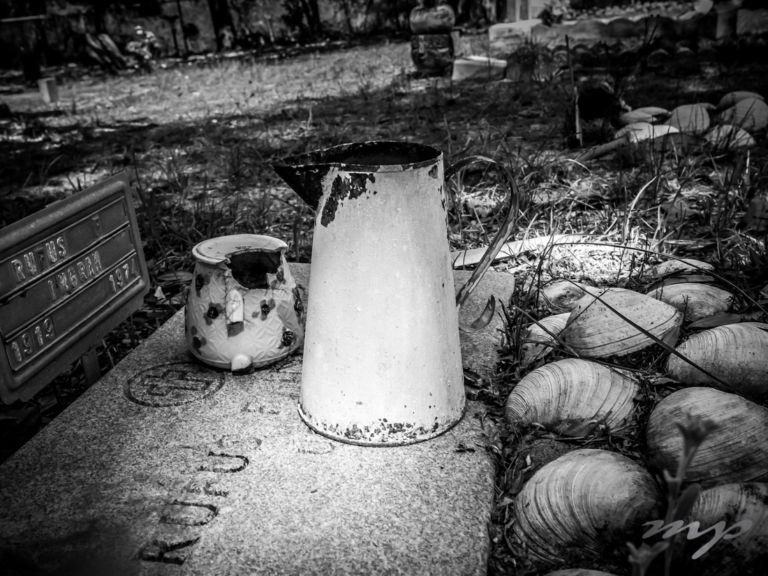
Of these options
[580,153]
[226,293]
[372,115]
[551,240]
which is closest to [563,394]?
[226,293]

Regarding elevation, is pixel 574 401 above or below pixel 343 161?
below

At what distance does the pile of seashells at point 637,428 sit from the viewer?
40.1 inches

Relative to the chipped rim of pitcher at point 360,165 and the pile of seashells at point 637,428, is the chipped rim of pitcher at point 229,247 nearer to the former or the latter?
the chipped rim of pitcher at point 360,165

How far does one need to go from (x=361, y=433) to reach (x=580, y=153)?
226cm

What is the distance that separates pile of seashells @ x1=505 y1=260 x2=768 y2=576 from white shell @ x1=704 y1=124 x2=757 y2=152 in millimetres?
1427

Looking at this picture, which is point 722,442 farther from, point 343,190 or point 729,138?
point 729,138

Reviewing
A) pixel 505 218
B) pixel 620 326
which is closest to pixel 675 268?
pixel 620 326

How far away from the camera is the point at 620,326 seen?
5.05ft

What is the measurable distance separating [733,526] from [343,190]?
0.79 metres

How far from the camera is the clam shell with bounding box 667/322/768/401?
137cm

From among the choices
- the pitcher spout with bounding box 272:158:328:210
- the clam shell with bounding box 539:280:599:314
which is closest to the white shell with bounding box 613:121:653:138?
the clam shell with bounding box 539:280:599:314

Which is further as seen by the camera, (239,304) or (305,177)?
(239,304)

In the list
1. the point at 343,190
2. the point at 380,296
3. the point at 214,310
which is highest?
the point at 343,190

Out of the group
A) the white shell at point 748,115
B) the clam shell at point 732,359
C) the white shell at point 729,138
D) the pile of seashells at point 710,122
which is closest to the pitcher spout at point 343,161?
the clam shell at point 732,359
